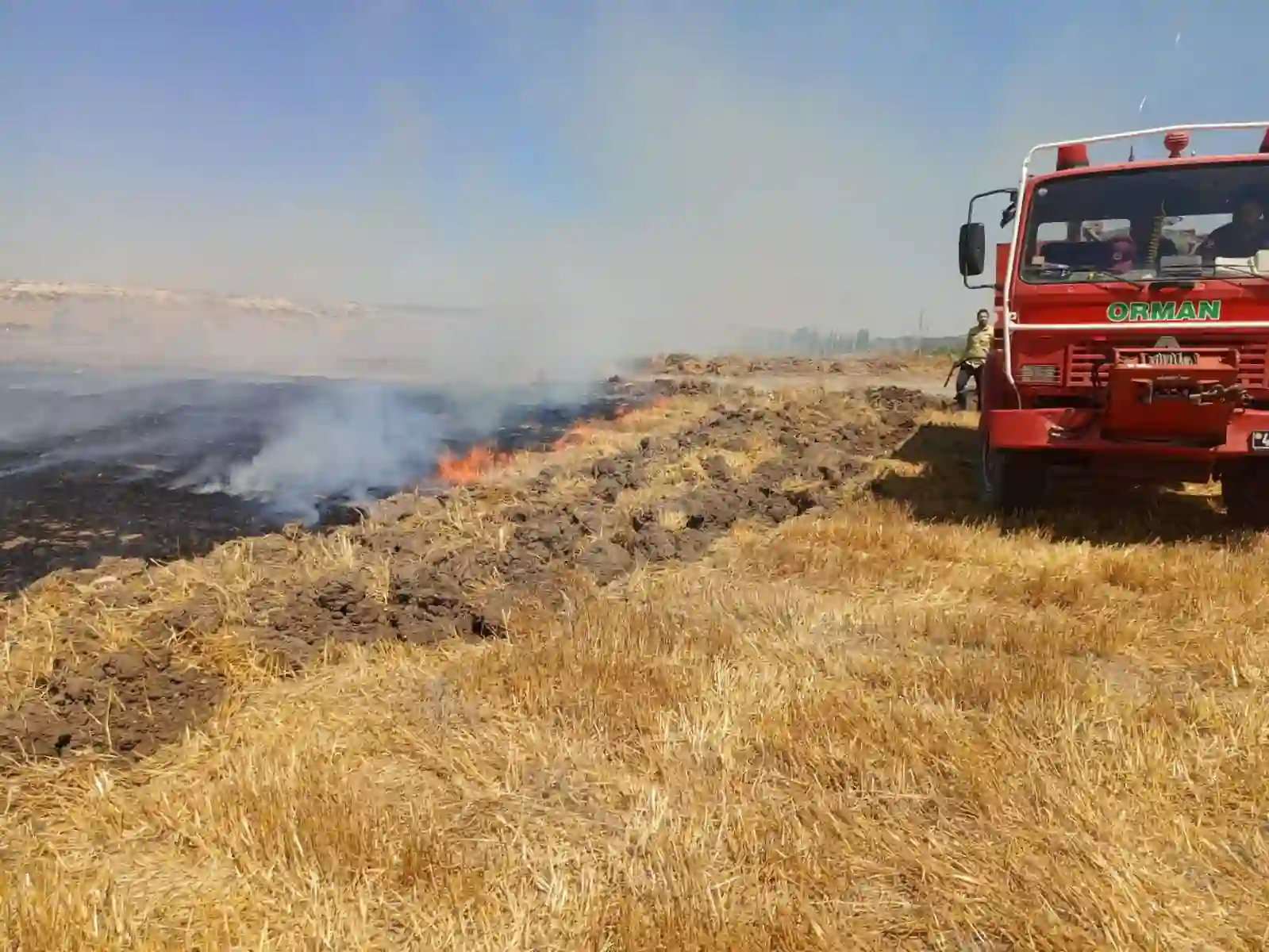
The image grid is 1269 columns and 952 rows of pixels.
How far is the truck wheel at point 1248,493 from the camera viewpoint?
596cm

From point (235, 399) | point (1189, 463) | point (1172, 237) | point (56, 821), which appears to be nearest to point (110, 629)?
point (56, 821)

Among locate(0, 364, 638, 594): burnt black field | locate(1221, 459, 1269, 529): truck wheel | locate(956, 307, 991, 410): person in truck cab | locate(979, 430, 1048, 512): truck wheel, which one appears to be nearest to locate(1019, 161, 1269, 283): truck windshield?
locate(979, 430, 1048, 512): truck wheel

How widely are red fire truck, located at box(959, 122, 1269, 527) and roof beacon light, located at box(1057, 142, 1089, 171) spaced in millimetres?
12

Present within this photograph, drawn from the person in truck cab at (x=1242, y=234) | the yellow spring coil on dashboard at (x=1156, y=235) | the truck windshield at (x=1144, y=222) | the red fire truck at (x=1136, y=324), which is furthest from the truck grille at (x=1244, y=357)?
the yellow spring coil on dashboard at (x=1156, y=235)

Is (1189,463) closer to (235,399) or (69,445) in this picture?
(69,445)

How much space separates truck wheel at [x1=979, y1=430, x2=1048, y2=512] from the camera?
632 cm

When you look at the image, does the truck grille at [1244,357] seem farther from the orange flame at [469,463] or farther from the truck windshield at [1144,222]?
the orange flame at [469,463]

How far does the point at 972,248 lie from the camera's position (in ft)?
20.3

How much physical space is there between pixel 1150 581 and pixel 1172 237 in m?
2.62

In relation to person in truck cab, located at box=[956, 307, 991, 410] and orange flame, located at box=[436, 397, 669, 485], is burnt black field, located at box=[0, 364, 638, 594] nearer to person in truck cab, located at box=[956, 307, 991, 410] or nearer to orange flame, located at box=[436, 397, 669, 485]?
orange flame, located at box=[436, 397, 669, 485]

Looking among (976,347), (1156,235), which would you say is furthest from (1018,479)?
(976,347)

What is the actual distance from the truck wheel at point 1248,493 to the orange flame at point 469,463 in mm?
6866

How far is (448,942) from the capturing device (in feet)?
7.34

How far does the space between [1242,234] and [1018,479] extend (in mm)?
2110
